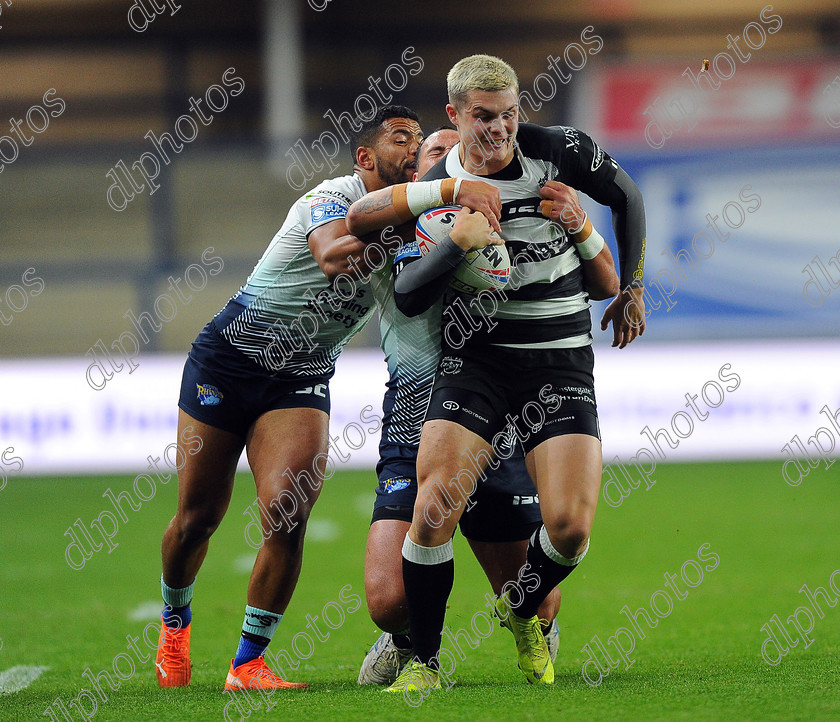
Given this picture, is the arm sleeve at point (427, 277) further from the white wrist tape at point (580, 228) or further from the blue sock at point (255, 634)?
the blue sock at point (255, 634)

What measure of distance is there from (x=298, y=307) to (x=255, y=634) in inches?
54.1

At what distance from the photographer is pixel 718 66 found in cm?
1681

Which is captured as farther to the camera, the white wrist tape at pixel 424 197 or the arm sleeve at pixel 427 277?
the white wrist tape at pixel 424 197

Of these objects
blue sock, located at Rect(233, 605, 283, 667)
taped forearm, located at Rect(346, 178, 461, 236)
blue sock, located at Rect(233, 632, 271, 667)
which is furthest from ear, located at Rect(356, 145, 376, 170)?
blue sock, located at Rect(233, 632, 271, 667)

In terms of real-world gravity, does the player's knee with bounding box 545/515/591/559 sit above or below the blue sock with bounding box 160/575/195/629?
above

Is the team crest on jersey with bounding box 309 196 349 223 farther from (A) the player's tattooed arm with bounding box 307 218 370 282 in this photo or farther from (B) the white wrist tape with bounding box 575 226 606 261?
(B) the white wrist tape with bounding box 575 226 606 261

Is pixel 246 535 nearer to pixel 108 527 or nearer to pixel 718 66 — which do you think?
pixel 108 527

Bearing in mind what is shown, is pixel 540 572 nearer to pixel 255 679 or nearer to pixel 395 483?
pixel 395 483

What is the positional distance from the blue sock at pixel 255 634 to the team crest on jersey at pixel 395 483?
70 cm

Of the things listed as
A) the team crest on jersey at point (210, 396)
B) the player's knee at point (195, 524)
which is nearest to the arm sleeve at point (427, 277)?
the team crest on jersey at point (210, 396)

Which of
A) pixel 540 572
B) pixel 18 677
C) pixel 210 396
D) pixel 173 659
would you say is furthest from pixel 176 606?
pixel 540 572

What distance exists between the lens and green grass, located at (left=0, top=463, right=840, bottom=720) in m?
3.79

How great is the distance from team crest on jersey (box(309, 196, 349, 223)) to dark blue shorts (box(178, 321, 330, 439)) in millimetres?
718

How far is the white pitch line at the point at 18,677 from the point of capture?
4.62 metres
